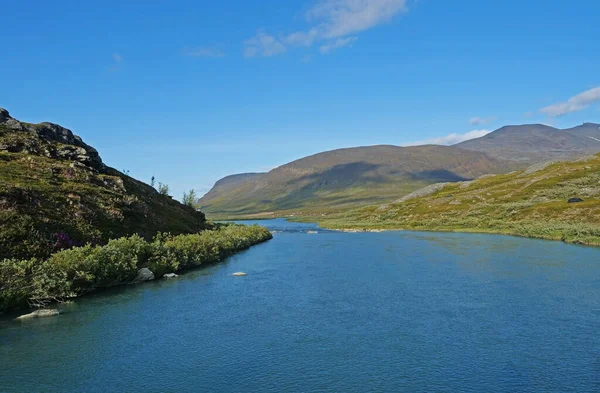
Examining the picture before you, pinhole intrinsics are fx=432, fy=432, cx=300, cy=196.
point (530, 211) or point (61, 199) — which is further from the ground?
point (61, 199)

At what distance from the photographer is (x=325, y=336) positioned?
3625 centimetres

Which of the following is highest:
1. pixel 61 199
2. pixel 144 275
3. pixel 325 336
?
pixel 61 199

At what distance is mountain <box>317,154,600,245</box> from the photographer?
112 m

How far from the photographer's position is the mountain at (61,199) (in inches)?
2395

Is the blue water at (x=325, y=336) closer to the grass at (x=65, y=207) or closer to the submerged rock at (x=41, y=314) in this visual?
the submerged rock at (x=41, y=314)

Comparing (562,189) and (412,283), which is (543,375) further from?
(562,189)

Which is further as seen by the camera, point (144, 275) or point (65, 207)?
point (65, 207)

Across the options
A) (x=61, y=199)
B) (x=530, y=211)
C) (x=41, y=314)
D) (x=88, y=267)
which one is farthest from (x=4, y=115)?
(x=530, y=211)

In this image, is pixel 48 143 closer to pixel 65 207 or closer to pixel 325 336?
pixel 65 207

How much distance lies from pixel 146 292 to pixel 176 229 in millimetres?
46514

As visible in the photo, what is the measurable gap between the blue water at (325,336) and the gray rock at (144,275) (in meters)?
2.34

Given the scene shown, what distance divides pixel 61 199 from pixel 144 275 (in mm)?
24254

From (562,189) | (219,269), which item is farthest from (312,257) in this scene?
(562,189)

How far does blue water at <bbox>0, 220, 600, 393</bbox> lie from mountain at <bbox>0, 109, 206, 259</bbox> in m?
16.5
